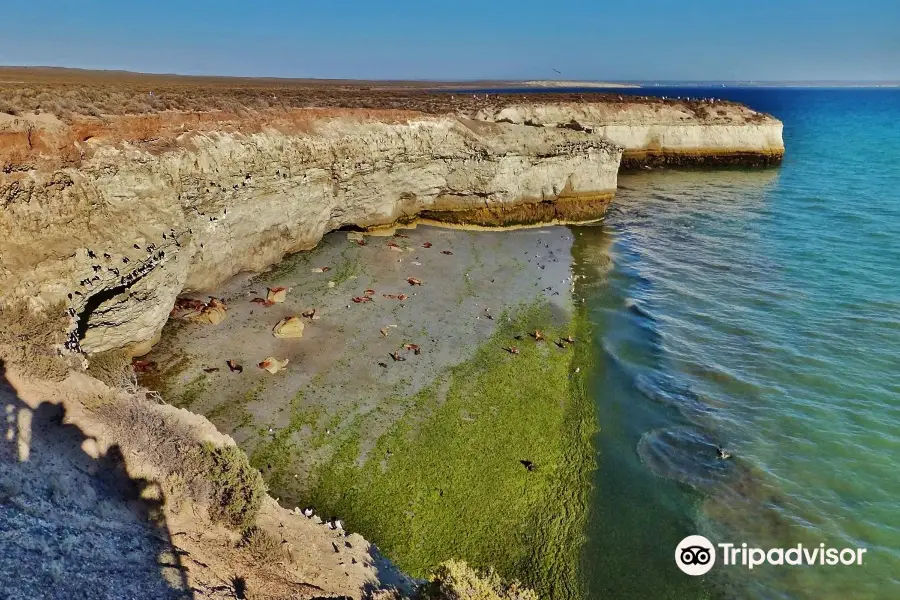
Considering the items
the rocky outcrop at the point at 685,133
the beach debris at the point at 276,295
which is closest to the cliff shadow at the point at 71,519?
the beach debris at the point at 276,295

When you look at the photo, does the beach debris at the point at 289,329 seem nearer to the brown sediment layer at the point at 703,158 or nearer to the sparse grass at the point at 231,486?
the sparse grass at the point at 231,486

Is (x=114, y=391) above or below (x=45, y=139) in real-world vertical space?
below

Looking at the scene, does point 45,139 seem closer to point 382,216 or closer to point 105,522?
point 105,522

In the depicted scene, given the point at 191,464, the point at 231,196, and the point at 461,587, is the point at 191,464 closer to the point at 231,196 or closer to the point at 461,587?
the point at 461,587

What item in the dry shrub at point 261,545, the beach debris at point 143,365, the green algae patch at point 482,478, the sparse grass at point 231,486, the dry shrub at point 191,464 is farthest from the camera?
the beach debris at point 143,365

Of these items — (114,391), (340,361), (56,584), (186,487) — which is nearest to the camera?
(56,584)

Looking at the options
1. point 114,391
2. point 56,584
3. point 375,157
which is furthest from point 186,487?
point 375,157
